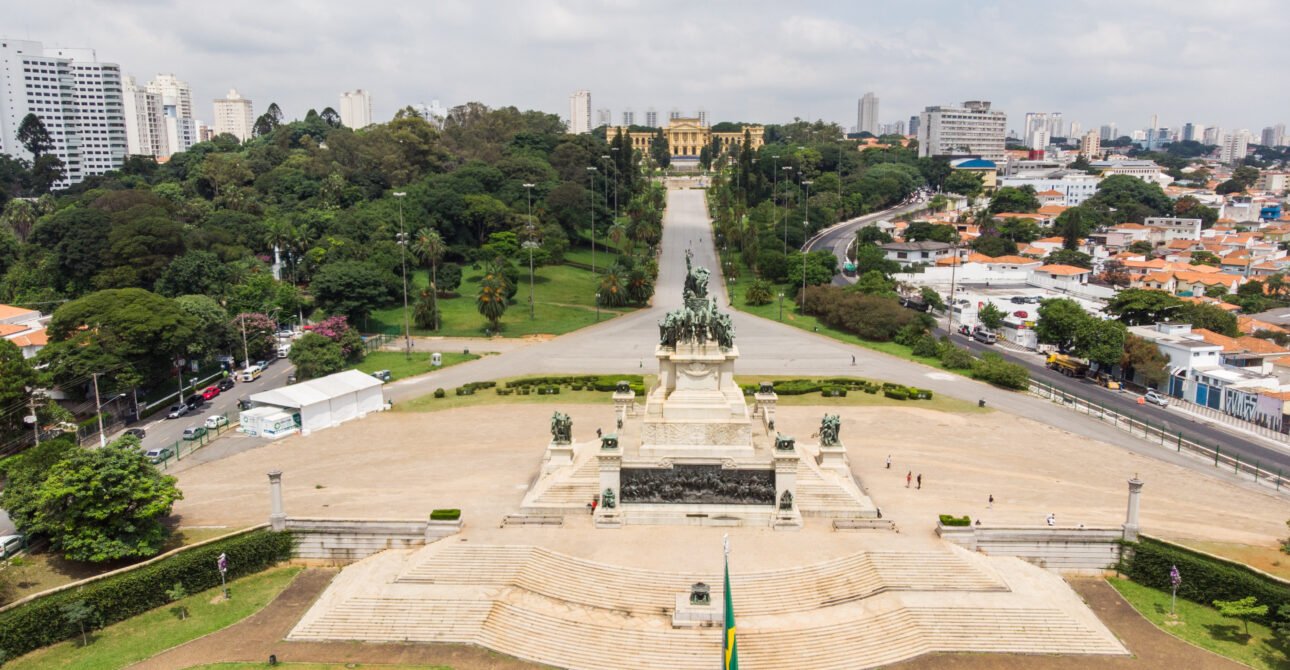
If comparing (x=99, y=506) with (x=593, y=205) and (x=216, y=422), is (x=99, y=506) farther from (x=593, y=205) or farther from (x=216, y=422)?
(x=593, y=205)

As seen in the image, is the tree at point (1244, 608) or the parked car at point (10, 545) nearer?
the tree at point (1244, 608)

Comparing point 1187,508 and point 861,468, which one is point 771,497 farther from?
point 1187,508

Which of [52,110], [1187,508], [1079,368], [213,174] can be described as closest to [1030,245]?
[1079,368]

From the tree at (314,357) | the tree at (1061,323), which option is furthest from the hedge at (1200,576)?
the tree at (314,357)

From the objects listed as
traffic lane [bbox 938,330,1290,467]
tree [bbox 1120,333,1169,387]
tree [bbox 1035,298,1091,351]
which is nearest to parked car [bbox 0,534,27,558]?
traffic lane [bbox 938,330,1290,467]

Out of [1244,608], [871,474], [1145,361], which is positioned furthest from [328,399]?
[1145,361]

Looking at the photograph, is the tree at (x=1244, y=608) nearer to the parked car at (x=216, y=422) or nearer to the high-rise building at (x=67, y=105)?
the parked car at (x=216, y=422)
